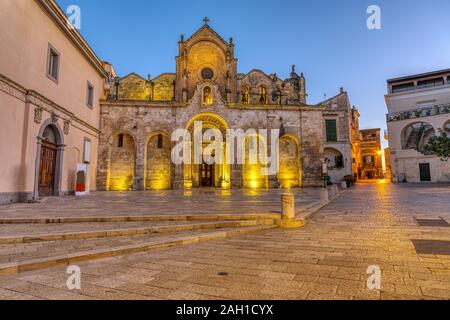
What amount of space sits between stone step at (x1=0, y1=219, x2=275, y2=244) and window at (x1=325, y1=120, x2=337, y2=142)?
33.4m

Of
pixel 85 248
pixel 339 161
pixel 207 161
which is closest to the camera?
pixel 85 248

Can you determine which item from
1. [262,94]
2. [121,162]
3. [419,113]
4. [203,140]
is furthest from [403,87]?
[121,162]

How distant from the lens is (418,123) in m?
33.6

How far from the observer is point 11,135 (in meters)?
10.8

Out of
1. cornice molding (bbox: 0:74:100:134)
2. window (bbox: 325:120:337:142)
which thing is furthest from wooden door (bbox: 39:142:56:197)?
window (bbox: 325:120:337:142)

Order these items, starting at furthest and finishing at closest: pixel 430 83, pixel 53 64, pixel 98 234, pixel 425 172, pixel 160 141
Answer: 1. pixel 430 83
2. pixel 425 172
3. pixel 160 141
4. pixel 53 64
5. pixel 98 234

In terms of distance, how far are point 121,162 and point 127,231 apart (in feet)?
62.1

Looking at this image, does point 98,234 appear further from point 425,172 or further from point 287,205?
point 425,172

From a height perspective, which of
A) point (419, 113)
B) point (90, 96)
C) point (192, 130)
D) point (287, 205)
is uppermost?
point (419, 113)

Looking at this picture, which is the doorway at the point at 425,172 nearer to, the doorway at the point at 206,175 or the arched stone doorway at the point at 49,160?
the doorway at the point at 206,175

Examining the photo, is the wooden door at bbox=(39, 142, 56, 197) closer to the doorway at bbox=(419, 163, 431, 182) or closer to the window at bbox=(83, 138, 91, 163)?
the window at bbox=(83, 138, 91, 163)

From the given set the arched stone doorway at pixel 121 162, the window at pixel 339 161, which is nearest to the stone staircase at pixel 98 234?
the arched stone doorway at pixel 121 162

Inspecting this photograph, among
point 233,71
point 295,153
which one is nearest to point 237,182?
point 295,153
